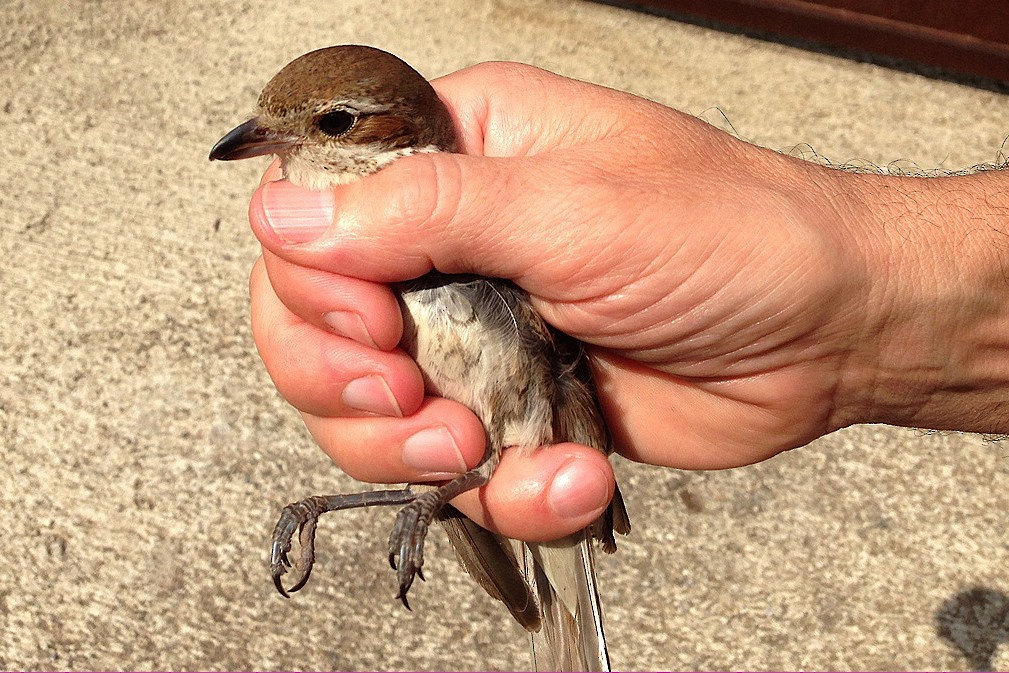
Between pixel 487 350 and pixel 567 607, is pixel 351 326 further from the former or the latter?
pixel 567 607

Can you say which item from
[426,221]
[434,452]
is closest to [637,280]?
[426,221]

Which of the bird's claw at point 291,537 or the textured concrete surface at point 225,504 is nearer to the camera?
the bird's claw at point 291,537

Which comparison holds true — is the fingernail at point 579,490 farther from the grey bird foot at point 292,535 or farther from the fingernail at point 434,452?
the grey bird foot at point 292,535

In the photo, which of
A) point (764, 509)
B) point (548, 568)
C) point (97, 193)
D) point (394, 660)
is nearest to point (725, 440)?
point (548, 568)

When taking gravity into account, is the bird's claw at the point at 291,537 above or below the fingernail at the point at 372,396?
below

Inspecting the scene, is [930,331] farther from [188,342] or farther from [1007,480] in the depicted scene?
[188,342]

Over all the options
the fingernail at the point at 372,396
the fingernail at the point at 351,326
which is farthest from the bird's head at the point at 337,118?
the fingernail at the point at 372,396

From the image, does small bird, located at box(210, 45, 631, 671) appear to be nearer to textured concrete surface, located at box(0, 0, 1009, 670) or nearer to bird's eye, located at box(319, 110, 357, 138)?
bird's eye, located at box(319, 110, 357, 138)
